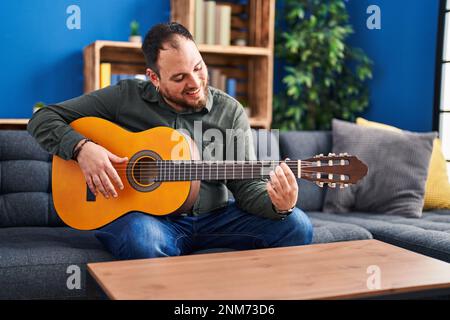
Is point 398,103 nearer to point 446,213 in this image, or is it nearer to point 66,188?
point 446,213

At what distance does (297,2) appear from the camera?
3613 mm

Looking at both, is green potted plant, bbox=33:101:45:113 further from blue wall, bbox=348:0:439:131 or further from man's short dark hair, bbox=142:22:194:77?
blue wall, bbox=348:0:439:131

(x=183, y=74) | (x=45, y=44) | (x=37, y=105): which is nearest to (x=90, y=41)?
(x=45, y=44)

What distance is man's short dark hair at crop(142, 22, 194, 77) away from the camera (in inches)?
72.3

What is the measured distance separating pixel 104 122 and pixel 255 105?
1899 mm

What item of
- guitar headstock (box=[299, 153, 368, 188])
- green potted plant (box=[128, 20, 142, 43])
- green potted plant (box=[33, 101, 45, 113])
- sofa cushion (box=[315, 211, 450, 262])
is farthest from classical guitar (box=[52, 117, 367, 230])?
green potted plant (box=[128, 20, 142, 43])

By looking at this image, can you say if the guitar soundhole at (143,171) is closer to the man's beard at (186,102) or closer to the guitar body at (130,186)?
the guitar body at (130,186)

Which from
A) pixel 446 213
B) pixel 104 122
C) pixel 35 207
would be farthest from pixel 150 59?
pixel 446 213

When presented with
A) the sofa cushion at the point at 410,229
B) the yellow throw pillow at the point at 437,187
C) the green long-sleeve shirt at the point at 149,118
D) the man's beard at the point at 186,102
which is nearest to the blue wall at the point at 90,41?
the yellow throw pillow at the point at 437,187

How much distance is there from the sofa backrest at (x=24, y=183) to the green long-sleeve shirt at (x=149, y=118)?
34 centimetres

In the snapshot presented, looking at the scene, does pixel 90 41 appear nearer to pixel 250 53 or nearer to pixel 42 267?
pixel 250 53

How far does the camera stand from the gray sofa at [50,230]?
167cm

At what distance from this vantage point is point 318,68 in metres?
3.85

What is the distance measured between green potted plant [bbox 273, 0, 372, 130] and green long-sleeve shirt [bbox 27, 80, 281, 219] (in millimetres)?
1619
